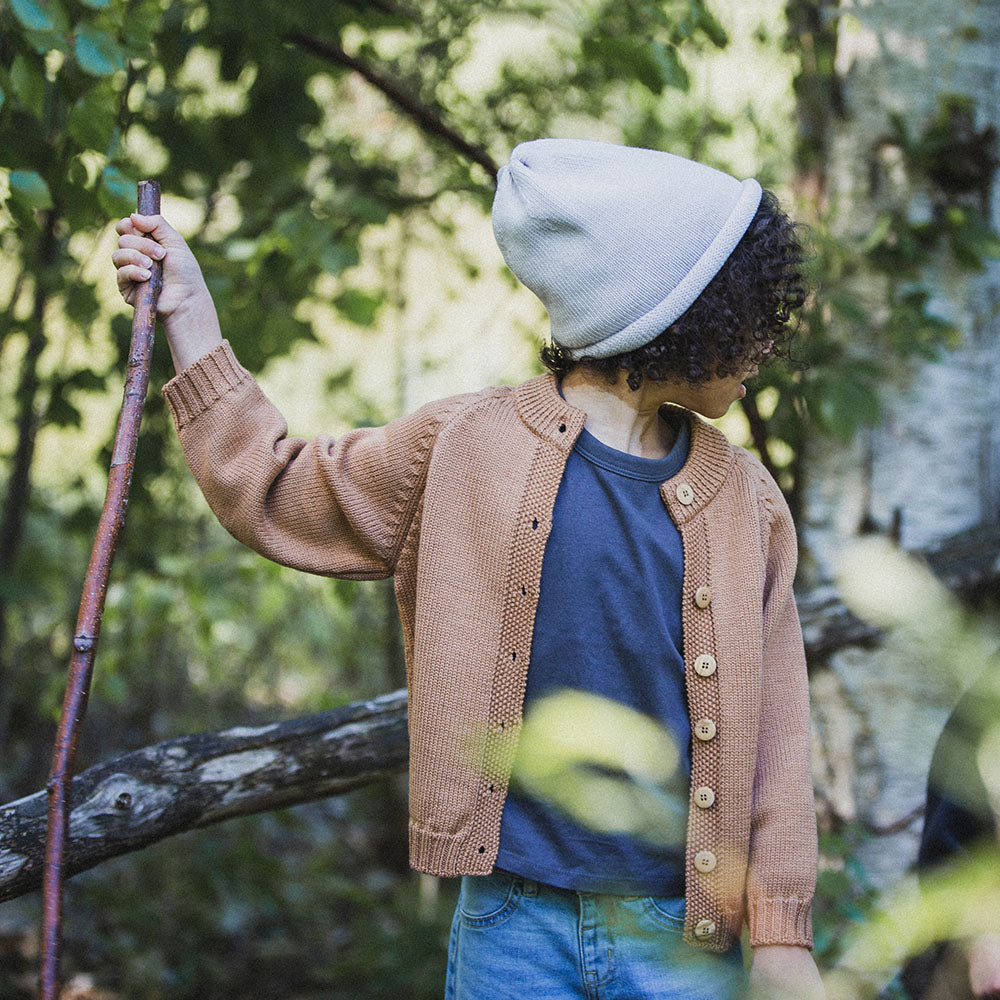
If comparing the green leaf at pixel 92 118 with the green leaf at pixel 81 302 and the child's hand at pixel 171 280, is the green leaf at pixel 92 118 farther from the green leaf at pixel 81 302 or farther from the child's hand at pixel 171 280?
the green leaf at pixel 81 302

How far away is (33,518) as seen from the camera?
4.25 m

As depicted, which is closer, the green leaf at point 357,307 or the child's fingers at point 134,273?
the child's fingers at point 134,273

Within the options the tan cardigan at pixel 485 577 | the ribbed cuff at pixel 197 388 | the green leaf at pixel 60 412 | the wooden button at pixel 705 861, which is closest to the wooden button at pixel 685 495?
the tan cardigan at pixel 485 577

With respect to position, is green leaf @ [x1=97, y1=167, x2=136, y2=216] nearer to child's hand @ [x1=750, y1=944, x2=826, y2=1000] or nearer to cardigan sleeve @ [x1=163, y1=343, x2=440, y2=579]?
cardigan sleeve @ [x1=163, y1=343, x2=440, y2=579]

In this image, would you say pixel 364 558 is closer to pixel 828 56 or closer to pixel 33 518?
pixel 828 56

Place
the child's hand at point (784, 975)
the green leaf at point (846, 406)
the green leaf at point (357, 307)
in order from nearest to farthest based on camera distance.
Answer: the child's hand at point (784, 975), the green leaf at point (846, 406), the green leaf at point (357, 307)

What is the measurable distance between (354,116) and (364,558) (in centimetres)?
292

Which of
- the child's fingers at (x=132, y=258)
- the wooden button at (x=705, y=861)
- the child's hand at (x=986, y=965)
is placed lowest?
the child's hand at (x=986, y=965)

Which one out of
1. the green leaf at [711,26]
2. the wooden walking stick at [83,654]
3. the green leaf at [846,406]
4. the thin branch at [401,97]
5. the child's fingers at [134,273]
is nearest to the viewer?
the wooden walking stick at [83,654]

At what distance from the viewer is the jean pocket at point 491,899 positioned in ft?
4.10

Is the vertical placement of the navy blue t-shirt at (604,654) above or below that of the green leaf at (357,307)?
below

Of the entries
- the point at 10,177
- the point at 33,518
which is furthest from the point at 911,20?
the point at 33,518

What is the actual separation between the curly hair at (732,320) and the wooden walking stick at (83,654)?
566mm

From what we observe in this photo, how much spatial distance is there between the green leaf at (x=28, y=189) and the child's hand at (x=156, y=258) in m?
0.28
